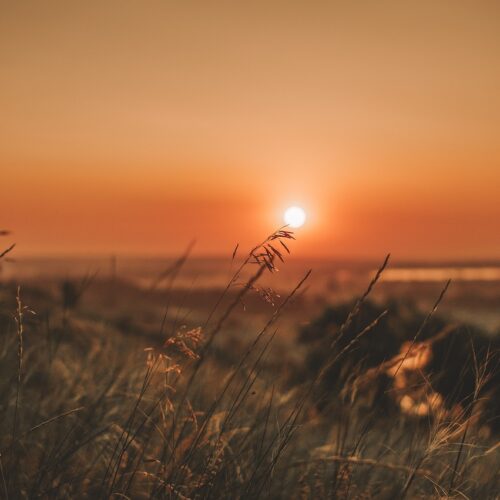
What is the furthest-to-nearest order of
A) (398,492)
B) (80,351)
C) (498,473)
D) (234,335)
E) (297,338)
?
1. (234,335)
2. (297,338)
3. (80,351)
4. (498,473)
5. (398,492)

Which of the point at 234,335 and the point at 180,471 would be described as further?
the point at 234,335

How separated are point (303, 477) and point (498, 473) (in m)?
0.70

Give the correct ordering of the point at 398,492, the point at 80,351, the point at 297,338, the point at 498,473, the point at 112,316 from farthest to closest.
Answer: the point at 297,338
the point at 112,316
the point at 80,351
the point at 498,473
the point at 398,492

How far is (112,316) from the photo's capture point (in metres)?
8.68

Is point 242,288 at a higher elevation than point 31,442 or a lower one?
higher

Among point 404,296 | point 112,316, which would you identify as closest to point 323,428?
point 112,316

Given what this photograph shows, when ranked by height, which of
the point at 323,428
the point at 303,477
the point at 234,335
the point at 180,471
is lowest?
the point at 234,335

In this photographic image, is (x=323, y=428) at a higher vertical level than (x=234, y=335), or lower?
higher

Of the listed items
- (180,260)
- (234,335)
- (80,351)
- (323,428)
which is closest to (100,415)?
(180,260)

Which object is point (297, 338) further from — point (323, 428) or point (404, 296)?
point (323, 428)

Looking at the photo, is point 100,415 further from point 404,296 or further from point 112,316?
point 404,296

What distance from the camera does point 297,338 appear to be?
9352 millimetres

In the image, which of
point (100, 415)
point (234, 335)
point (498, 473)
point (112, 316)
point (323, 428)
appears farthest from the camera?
point (234, 335)

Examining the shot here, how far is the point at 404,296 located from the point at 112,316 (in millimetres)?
3664
